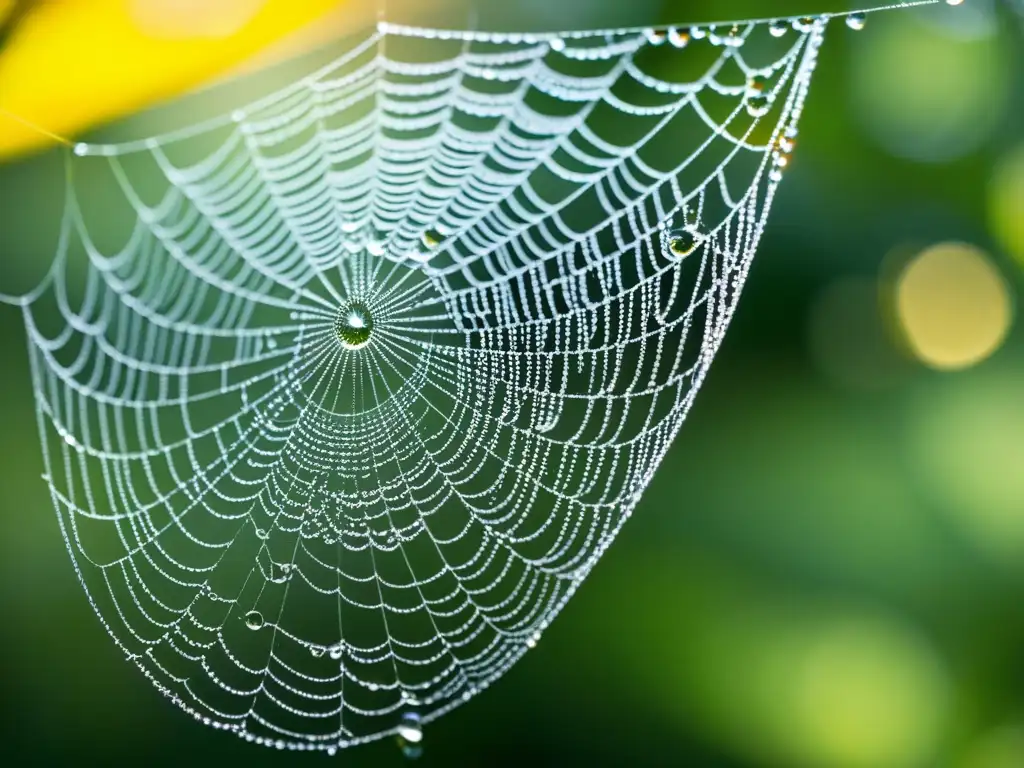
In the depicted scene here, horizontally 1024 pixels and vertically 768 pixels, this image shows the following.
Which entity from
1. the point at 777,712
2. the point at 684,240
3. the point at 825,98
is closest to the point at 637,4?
the point at 825,98

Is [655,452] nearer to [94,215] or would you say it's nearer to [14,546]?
[94,215]

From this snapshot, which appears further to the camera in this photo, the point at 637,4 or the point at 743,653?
the point at 743,653

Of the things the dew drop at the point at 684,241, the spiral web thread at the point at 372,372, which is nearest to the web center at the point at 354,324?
the spiral web thread at the point at 372,372

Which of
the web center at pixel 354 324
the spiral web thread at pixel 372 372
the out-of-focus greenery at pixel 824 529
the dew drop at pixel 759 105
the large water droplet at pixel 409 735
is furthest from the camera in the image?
the out-of-focus greenery at pixel 824 529

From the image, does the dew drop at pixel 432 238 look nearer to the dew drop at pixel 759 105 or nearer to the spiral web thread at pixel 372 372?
the spiral web thread at pixel 372 372

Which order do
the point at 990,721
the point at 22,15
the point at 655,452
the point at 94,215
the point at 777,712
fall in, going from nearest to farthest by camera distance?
the point at 22,15, the point at 655,452, the point at 94,215, the point at 990,721, the point at 777,712

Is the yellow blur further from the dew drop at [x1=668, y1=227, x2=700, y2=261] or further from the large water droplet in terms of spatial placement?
the large water droplet
